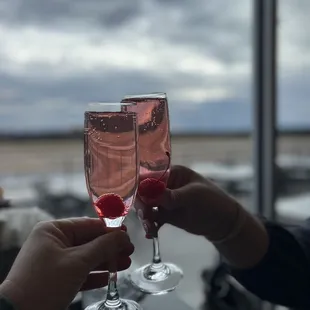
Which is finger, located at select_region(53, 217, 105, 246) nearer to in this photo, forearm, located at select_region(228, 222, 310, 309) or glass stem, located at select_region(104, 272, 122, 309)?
glass stem, located at select_region(104, 272, 122, 309)

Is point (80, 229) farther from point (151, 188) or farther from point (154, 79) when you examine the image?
point (154, 79)

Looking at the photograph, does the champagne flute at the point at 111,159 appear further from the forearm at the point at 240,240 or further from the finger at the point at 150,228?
the forearm at the point at 240,240

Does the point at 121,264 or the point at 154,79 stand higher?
the point at 154,79

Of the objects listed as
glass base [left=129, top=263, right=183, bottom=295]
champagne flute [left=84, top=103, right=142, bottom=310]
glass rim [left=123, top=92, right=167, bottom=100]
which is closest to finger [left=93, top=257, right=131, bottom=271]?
champagne flute [left=84, top=103, right=142, bottom=310]

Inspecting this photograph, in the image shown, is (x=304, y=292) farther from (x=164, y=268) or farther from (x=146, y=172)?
(x=146, y=172)

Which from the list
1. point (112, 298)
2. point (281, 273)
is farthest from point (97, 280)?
point (281, 273)

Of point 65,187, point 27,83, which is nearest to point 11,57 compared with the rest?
point 27,83
